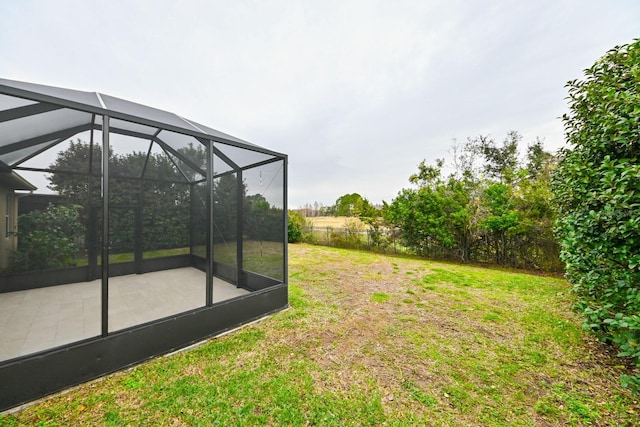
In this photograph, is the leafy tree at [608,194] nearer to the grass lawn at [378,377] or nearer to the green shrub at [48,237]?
Result: the grass lawn at [378,377]

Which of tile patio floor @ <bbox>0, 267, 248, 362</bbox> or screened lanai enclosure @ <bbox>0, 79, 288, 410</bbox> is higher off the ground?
screened lanai enclosure @ <bbox>0, 79, 288, 410</bbox>

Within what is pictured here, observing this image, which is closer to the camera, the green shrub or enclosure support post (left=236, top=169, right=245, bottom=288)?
the green shrub

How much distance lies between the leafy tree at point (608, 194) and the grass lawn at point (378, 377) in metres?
0.50

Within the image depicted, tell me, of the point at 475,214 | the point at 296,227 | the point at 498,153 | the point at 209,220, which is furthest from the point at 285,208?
the point at 498,153

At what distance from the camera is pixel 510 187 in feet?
22.3

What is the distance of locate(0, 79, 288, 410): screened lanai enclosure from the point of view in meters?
2.03

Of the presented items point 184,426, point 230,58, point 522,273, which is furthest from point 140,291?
point 522,273

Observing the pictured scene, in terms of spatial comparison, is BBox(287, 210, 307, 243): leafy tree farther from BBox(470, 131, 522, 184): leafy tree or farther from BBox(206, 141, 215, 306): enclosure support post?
BBox(470, 131, 522, 184): leafy tree

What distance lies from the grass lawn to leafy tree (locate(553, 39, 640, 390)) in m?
0.50

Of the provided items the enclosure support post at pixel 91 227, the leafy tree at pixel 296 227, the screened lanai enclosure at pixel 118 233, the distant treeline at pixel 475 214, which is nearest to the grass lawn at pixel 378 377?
the screened lanai enclosure at pixel 118 233

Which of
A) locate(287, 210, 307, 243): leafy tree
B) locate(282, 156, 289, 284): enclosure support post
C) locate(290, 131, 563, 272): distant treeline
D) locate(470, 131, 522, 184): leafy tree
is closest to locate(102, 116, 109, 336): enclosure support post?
locate(282, 156, 289, 284): enclosure support post

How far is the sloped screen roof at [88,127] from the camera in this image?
201 cm

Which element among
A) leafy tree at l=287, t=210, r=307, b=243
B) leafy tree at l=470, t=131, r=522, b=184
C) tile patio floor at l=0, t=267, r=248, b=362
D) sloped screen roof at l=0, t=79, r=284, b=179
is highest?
leafy tree at l=470, t=131, r=522, b=184

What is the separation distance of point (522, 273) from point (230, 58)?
1007 centimetres
